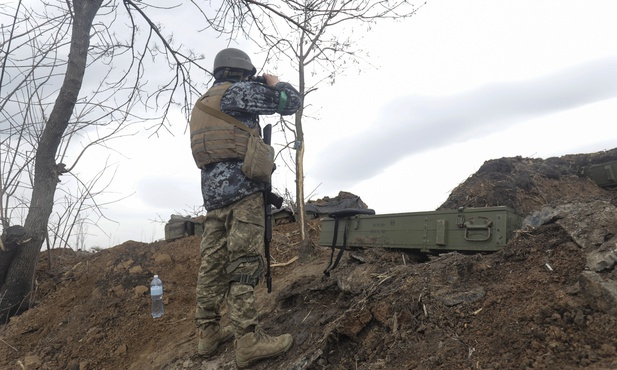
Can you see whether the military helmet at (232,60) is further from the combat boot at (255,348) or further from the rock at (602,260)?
the rock at (602,260)

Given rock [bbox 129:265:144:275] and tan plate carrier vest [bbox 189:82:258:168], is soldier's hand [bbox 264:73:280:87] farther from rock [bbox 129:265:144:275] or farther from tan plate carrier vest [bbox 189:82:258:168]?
rock [bbox 129:265:144:275]

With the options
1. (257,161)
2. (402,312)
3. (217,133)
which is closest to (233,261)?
(257,161)

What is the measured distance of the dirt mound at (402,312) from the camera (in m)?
2.34

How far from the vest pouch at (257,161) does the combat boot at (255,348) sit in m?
1.14

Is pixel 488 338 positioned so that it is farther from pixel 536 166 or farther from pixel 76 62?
pixel 536 166

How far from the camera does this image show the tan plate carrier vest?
11.3 feet

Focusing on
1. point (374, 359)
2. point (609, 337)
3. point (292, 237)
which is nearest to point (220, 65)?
point (374, 359)

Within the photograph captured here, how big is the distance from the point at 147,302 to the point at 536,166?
707 centimetres

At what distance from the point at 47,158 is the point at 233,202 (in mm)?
4254

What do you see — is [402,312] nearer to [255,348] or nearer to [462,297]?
[462,297]

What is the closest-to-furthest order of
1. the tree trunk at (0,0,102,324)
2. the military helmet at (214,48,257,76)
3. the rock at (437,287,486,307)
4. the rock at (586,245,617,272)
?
the rock at (586,245,617,272), the rock at (437,287,486,307), the military helmet at (214,48,257,76), the tree trunk at (0,0,102,324)

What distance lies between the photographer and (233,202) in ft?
11.3

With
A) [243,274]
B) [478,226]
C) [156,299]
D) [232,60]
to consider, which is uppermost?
[232,60]

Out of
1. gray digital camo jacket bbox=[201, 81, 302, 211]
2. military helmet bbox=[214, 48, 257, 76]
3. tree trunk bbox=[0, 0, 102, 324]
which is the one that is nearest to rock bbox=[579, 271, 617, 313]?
gray digital camo jacket bbox=[201, 81, 302, 211]
